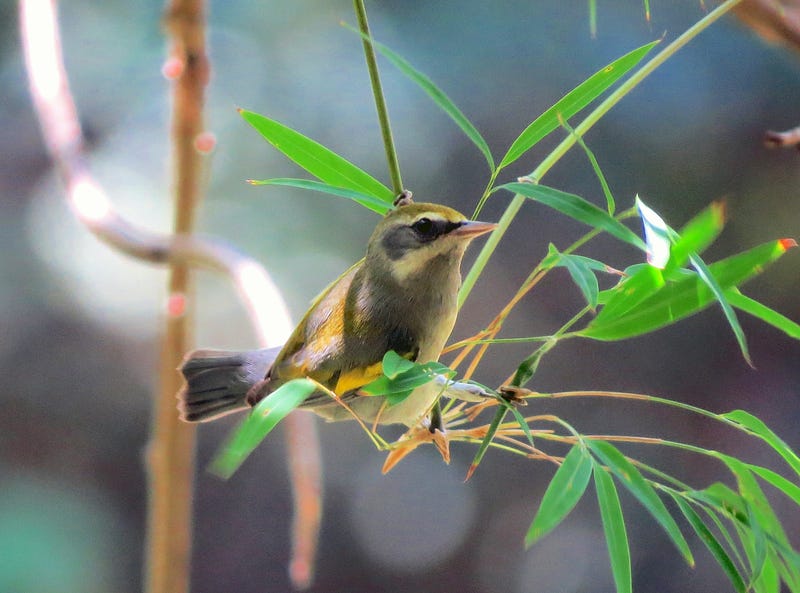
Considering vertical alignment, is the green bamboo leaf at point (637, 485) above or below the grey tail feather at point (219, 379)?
below

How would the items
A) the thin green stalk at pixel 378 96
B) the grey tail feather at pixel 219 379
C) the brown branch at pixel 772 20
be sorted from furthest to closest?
the grey tail feather at pixel 219 379, the brown branch at pixel 772 20, the thin green stalk at pixel 378 96

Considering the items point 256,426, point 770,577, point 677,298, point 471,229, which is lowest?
point 770,577

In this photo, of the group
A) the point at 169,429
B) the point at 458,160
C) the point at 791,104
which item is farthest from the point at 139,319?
the point at 791,104

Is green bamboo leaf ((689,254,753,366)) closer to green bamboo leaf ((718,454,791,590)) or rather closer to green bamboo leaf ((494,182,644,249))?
green bamboo leaf ((494,182,644,249))

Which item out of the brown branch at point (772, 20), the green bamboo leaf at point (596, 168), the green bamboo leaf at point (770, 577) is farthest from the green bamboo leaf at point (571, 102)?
the green bamboo leaf at point (770, 577)

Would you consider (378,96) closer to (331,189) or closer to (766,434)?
(331,189)

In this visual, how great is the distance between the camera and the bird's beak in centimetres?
124

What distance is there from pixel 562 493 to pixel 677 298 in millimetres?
223

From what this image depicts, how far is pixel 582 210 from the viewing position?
3.05 ft

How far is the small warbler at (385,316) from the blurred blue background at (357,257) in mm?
1944

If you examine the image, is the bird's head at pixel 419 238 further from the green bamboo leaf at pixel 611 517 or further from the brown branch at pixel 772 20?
the brown branch at pixel 772 20

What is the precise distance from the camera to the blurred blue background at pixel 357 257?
3.53 metres

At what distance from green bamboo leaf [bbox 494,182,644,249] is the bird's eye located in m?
0.33

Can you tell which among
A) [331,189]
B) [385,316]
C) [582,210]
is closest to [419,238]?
[385,316]
